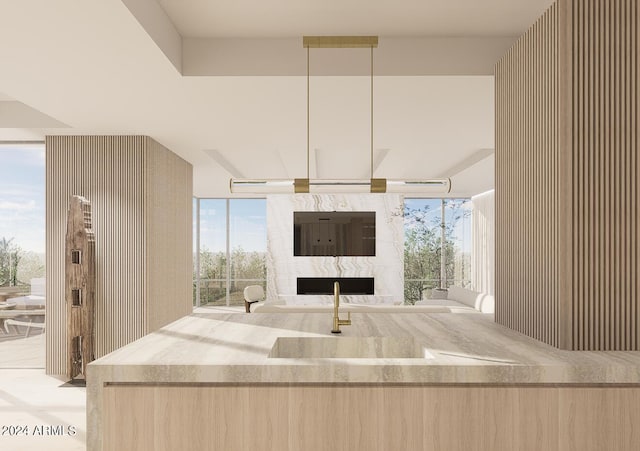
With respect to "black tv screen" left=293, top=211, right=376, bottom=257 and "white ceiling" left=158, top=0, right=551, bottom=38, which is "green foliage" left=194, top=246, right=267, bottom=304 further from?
"white ceiling" left=158, top=0, right=551, bottom=38

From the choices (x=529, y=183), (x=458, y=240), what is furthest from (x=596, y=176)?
(x=458, y=240)

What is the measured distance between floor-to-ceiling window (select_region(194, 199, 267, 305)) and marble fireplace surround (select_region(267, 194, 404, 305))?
0.86 meters

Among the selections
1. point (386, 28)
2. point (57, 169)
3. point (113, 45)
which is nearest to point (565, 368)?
point (386, 28)

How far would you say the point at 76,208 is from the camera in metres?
4.59

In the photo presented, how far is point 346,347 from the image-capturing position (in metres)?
2.51

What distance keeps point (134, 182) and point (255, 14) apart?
2620 millimetres

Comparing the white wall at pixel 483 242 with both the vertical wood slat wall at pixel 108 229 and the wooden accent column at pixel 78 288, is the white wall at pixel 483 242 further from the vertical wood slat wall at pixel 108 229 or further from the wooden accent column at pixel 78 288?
the wooden accent column at pixel 78 288

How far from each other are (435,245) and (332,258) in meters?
2.21

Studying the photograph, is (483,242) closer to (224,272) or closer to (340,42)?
(224,272)

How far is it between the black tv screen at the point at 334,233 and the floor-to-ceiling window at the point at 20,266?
5.10 m

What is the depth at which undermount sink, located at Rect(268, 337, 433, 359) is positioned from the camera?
2.46m

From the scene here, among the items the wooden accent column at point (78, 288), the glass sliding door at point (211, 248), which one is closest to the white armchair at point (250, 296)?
the glass sliding door at point (211, 248)

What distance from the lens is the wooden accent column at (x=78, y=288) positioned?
4.60 m

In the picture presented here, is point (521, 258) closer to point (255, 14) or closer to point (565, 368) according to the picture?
point (565, 368)
